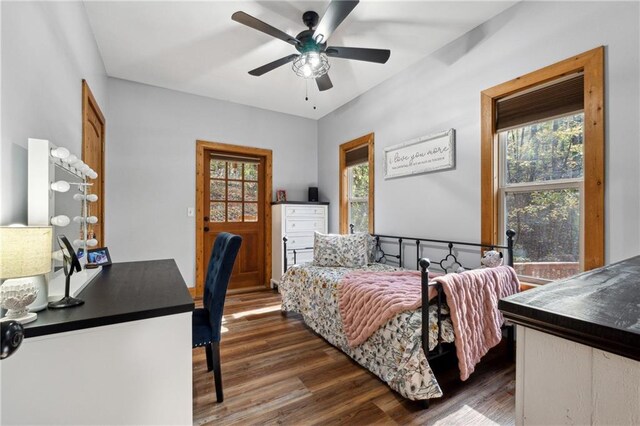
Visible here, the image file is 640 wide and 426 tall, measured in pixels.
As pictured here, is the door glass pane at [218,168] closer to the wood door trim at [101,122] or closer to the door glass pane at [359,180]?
the wood door trim at [101,122]

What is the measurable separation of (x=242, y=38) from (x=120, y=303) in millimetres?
2389

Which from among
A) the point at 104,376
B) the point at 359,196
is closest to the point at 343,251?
the point at 359,196

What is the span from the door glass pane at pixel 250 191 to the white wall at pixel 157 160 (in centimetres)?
57

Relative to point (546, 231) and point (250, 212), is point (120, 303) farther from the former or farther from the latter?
point (250, 212)

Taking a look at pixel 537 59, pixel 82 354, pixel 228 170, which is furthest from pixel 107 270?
pixel 537 59

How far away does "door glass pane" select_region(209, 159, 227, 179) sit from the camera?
4.03m

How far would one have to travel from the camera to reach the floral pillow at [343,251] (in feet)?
10.1

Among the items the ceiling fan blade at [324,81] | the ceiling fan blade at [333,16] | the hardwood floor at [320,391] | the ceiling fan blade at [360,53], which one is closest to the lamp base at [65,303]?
the hardwood floor at [320,391]

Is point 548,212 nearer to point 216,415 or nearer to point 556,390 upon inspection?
point 556,390

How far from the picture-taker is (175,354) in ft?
3.51

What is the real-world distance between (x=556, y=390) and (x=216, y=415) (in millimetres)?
1699

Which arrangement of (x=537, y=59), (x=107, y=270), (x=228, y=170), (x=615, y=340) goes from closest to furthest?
(x=615, y=340) → (x=107, y=270) → (x=537, y=59) → (x=228, y=170)

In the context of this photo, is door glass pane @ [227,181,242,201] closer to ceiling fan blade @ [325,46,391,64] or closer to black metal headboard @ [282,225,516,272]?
black metal headboard @ [282,225,516,272]

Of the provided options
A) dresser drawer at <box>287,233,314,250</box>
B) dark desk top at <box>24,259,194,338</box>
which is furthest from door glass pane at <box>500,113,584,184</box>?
dresser drawer at <box>287,233,314,250</box>
